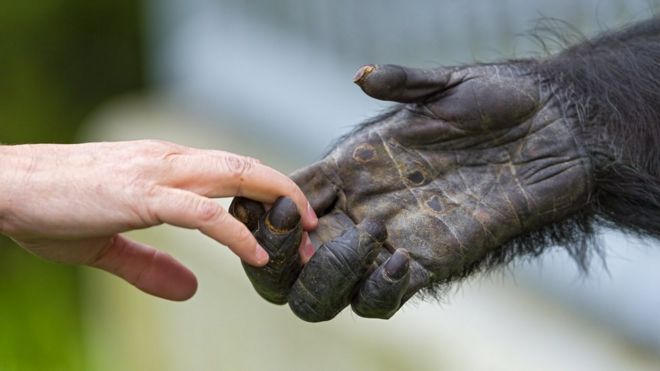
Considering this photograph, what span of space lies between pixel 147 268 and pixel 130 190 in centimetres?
40

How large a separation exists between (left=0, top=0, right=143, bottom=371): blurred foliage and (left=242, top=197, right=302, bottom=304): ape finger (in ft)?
14.8

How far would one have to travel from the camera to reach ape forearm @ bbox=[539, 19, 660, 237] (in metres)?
2.22

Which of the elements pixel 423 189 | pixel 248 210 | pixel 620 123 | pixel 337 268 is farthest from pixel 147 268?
pixel 620 123

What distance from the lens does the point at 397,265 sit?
1.82 m

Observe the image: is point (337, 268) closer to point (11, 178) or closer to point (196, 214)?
point (196, 214)

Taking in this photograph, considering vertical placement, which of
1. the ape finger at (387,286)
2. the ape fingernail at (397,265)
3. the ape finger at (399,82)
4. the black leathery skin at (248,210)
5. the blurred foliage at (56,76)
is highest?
the ape finger at (399,82)

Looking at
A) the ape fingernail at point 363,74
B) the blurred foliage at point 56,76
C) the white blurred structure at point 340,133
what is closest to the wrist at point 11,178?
the ape fingernail at point 363,74

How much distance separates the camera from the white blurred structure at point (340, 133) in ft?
11.0

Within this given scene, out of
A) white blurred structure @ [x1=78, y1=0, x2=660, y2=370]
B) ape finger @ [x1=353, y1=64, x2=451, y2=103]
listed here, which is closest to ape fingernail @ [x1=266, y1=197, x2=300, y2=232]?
ape finger @ [x1=353, y1=64, x2=451, y2=103]

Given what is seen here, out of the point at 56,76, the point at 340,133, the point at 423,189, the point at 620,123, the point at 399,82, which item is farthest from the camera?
the point at 56,76

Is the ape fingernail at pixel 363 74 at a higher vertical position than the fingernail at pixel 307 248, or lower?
higher

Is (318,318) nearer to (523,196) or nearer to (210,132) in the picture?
(523,196)

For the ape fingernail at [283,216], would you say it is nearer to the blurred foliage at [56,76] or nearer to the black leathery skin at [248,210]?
the black leathery skin at [248,210]

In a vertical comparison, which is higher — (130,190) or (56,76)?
(130,190)
